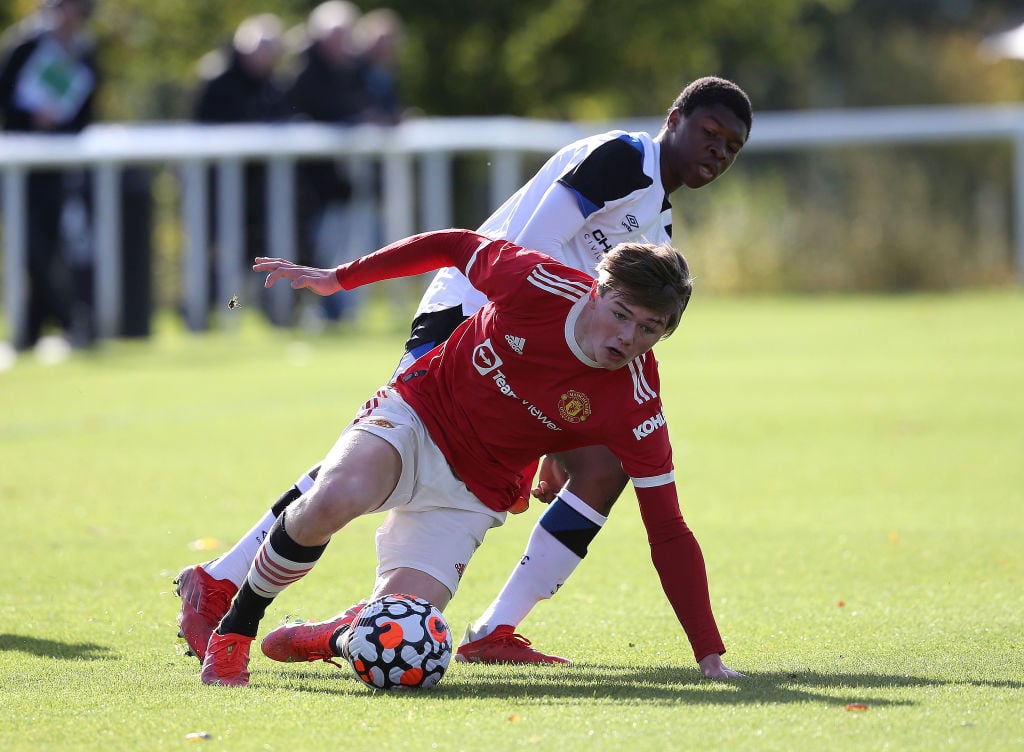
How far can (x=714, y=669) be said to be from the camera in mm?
5566

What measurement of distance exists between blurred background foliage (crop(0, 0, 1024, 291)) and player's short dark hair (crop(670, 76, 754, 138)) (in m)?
18.1

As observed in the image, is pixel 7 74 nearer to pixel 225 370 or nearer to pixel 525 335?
pixel 225 370

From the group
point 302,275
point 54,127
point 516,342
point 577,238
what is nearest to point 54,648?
point 302,275

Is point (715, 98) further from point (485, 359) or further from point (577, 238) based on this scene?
point (485, 359)

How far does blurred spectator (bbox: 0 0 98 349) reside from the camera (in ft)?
54.2

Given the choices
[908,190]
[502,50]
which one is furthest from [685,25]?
[908,190]

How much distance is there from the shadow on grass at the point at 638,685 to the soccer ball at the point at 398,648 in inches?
2.5

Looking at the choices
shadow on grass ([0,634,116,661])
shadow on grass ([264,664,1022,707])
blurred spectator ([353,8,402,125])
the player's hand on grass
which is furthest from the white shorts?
blurred spectator ([353,8,402,125])

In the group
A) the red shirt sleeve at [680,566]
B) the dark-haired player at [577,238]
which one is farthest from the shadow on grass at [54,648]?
the red shirt sleeve at [680,566]

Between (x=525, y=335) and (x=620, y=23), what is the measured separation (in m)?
25.2

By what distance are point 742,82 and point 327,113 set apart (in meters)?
26.5

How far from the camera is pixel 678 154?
20.7 feet

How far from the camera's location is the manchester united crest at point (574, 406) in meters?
5.65

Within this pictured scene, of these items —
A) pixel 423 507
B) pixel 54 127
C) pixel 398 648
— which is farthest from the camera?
pixel 54 127
